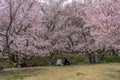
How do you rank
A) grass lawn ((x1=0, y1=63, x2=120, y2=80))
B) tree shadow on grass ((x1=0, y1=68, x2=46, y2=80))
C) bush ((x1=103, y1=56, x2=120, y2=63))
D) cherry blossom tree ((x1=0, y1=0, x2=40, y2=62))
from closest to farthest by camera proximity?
grass lawn ((x1=0, y1=63, x2=120, y2=80)) < tree shadow on grass ((x1=0, y1=68, x2=46, y2=80)) < cherry blossom tree ((x1=0, y1=0, x2=40, y2=62)) < bush ((x1=103, y1=56, x2=120, y2=63))

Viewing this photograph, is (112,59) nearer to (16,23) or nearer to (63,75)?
(16,23)

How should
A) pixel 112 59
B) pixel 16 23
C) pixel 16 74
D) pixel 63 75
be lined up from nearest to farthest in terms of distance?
pixel 63 75 < pixel 16 74 < pixel 16 23 < pixel 112 59

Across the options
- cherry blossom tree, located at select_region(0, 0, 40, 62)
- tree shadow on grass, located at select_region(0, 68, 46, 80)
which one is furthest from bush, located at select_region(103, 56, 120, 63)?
tree shadow on grass, located at select_region(0, 68, 46, 80)

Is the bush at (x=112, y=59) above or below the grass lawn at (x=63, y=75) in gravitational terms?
above

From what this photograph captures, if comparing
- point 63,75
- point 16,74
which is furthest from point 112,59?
point 16,74

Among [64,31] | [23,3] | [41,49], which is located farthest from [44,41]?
[23,3]

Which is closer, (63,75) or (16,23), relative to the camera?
(63,75)

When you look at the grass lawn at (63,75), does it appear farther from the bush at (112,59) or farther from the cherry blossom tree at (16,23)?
the bush at (112,59)

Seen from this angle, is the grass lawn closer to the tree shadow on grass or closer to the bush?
the tree shadow on grass

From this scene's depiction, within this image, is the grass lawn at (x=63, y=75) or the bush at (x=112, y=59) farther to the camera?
the bush at (x=112, y=59)

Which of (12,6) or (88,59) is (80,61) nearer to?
(88,59)

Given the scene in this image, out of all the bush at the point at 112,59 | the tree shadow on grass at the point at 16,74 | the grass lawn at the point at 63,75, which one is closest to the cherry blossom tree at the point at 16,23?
the tree shadow on grass at the point at 16,74

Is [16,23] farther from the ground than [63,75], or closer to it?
farther from the ground

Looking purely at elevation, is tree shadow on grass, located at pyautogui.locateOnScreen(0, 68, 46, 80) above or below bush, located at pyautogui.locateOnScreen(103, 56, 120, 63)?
below
